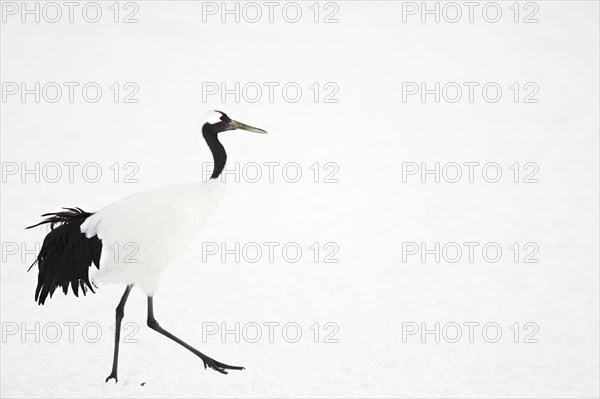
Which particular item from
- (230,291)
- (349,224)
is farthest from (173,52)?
(230,291)

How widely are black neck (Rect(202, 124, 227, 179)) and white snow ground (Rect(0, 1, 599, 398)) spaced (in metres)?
1.42

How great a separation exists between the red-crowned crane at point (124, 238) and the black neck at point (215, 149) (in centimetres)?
16

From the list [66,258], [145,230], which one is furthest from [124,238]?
[66,258]

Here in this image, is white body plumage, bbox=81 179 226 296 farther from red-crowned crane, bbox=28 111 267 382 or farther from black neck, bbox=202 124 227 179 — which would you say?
black neck, bbox=202 124 227 179

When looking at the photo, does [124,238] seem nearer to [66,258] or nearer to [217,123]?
[66,258]

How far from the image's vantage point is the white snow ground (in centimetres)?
603

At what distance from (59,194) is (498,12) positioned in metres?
18.9

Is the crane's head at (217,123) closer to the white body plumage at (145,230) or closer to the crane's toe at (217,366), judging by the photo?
the white body plumage at (145,230)

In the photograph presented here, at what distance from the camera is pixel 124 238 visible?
16.5 ft

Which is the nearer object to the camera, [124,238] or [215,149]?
[124,238]

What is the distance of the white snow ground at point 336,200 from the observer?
6027 mm

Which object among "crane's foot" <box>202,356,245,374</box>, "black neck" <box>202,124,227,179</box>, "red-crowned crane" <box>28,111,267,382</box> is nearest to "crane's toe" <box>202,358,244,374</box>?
"crane's foot" <box>202,356,245,374</box>

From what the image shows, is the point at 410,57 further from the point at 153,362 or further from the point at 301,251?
the point at 153,362

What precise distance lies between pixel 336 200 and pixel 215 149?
9.02 meters
